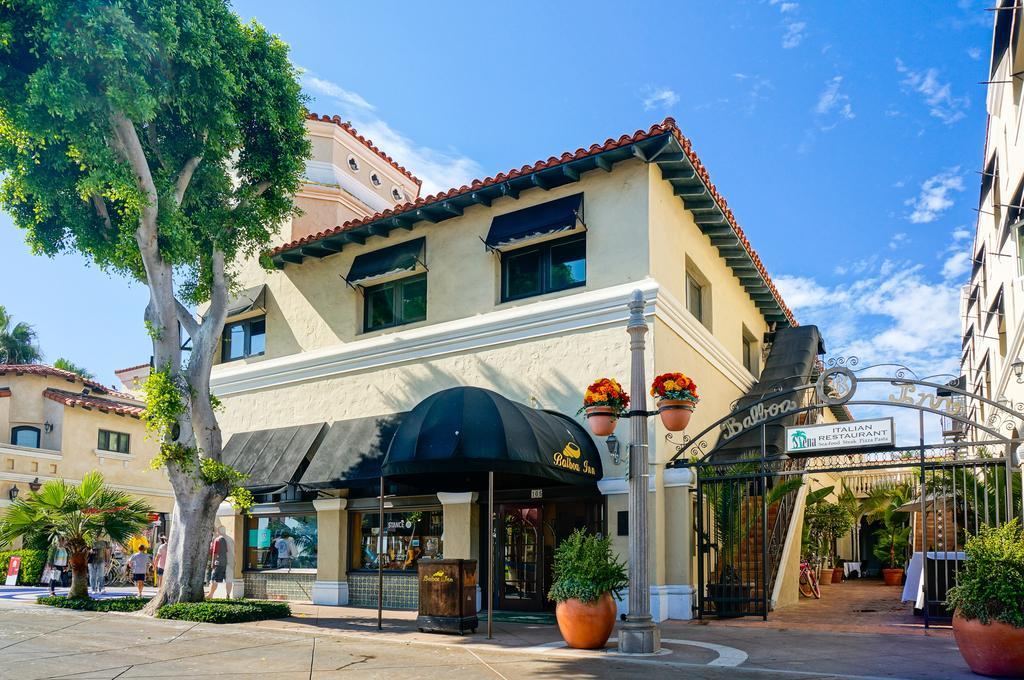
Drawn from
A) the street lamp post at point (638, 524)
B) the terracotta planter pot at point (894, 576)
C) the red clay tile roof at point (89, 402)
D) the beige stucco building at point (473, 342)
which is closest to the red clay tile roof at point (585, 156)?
the beige stucco building at point (473, 342)

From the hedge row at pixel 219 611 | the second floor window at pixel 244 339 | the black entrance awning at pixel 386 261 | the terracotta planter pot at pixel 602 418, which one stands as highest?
the black entrance awning at pixel 386 261

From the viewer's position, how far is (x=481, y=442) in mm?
12969

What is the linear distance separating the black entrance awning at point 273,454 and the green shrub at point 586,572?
7897 millimetres

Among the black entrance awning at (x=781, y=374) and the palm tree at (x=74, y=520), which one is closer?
the palm tree at (x=74, y=520)

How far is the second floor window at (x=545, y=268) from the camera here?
16.5 meters

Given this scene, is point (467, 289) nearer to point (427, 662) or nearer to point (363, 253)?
point (363, 253)

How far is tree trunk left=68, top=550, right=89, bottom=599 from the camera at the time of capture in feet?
56.9

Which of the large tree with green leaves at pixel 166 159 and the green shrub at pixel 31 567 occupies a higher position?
the large tree with green leaves at pixel 166 159

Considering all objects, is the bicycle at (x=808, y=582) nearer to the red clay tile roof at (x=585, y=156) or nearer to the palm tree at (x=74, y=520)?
the red clay tile roof at (x=585, y=156)

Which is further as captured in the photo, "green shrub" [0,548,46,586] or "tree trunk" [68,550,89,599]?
"green shrub" [0,548,46,586]

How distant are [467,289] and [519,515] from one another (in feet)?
15.3

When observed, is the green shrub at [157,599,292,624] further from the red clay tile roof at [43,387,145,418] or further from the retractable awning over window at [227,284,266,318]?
the red clay tile roof at [43,387,145,418]

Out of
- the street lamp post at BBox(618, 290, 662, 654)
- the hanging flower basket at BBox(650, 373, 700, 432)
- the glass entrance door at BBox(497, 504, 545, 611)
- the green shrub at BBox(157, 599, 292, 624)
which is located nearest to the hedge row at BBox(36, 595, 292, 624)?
the green shrub at BBox(157, 599, 292, 624)

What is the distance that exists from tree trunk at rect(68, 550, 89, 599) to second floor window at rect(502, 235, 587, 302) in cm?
993
